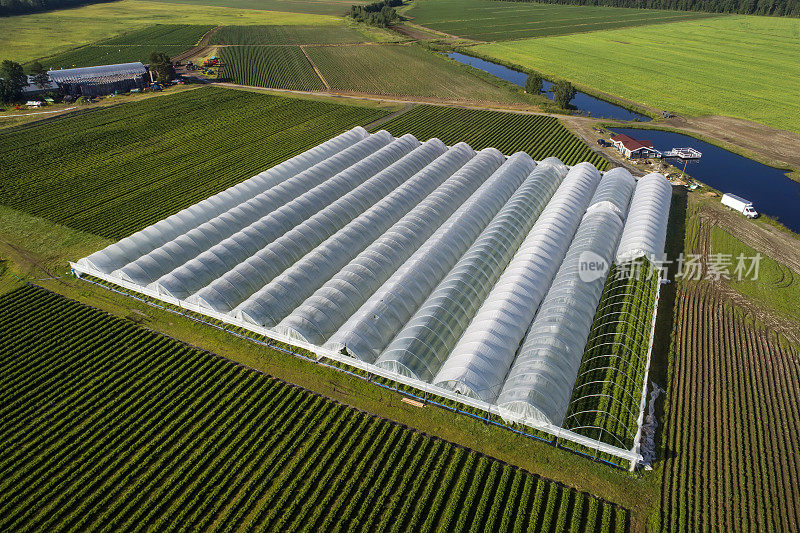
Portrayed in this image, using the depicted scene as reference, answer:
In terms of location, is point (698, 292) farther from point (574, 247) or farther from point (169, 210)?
point (169, 210)

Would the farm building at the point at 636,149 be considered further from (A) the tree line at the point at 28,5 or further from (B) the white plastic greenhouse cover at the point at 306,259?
(A) the tree line at the point at 28,5

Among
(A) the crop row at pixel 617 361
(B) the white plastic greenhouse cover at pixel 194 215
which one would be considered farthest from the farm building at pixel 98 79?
(A) the crop row at pixel 617 361

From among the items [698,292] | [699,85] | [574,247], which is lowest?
[698,292]

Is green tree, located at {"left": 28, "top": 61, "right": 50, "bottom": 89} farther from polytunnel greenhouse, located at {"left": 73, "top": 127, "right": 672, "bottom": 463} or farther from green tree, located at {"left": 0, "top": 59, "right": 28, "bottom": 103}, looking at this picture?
polytunnel greenhouse, located at {"left": 73, "top": 127, "right": 672, "bottom": 463}

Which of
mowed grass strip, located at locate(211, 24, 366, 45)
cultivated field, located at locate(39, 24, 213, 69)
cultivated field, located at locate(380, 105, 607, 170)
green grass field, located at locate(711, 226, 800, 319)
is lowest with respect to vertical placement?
green grass field, located at locate(711, 226, 800, 319)

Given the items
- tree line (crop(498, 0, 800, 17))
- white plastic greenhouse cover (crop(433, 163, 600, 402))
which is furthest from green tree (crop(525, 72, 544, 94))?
tree line (crop(498, 0, 800, 17))

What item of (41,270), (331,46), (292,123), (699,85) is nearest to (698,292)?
(41,270)

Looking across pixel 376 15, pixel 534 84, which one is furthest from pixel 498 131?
pixel 376 15
